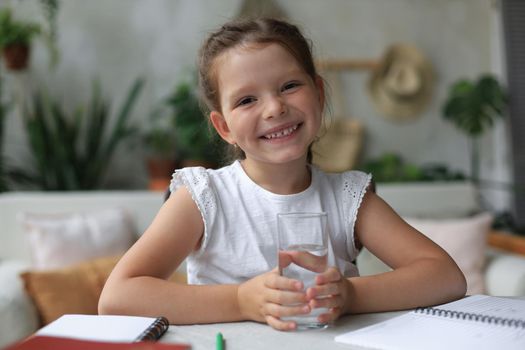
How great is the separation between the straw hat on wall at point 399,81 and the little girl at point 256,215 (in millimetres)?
3130

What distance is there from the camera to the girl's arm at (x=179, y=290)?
818mm

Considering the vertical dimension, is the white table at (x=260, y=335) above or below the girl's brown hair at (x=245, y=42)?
below

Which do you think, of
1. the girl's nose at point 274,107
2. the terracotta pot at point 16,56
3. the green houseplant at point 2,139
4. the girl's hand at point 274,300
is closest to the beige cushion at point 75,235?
the green houseplant at point 2,139

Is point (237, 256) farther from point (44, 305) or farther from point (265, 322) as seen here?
point (44, 305)

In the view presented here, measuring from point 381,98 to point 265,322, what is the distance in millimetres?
3589

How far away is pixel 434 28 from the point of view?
4.42 metres

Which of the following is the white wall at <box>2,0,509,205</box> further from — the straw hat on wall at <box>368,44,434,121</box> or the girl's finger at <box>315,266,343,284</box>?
the girl's finger at <box>315,266,343,284</box>

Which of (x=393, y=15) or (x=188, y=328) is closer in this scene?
(x=188, y=328)

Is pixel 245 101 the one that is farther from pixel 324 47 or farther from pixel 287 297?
pixel 324 47

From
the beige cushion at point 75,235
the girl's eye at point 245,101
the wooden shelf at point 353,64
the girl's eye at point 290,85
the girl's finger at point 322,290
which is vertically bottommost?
the beige cushion at point 75,235

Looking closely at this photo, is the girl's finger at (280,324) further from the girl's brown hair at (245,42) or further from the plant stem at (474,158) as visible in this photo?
the plant stem at (474,158)

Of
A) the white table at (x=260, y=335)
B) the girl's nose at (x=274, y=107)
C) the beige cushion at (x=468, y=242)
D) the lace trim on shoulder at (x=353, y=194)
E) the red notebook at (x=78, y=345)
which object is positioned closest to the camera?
the red notebook at (x=78, y=345)

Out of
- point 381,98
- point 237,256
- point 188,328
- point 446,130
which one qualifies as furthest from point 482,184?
point 188,328

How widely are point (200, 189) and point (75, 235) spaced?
165cm
